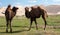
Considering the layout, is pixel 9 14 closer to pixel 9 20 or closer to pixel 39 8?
pixel 9 20

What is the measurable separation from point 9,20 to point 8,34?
7.58 ft

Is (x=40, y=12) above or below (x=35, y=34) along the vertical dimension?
above

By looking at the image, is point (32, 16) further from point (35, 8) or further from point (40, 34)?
point (40, 34)

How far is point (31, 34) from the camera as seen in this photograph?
20.7 meters

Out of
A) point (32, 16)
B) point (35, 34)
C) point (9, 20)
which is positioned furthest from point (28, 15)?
point (35, 34)

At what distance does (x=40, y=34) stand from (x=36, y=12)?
3745mm

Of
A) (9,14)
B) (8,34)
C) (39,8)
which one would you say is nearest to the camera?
(8,34)

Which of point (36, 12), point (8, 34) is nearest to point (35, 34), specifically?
point (8, 34)

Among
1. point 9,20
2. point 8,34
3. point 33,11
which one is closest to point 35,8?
point 33,11

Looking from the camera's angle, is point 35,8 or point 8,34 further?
point 35,8

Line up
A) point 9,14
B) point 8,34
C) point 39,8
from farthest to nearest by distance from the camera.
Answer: point 39,8, point 9,14, point 8,34

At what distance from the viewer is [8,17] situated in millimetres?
22203

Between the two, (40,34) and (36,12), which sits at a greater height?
(36,12)

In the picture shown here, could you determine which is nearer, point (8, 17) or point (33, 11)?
point (8, 17)
